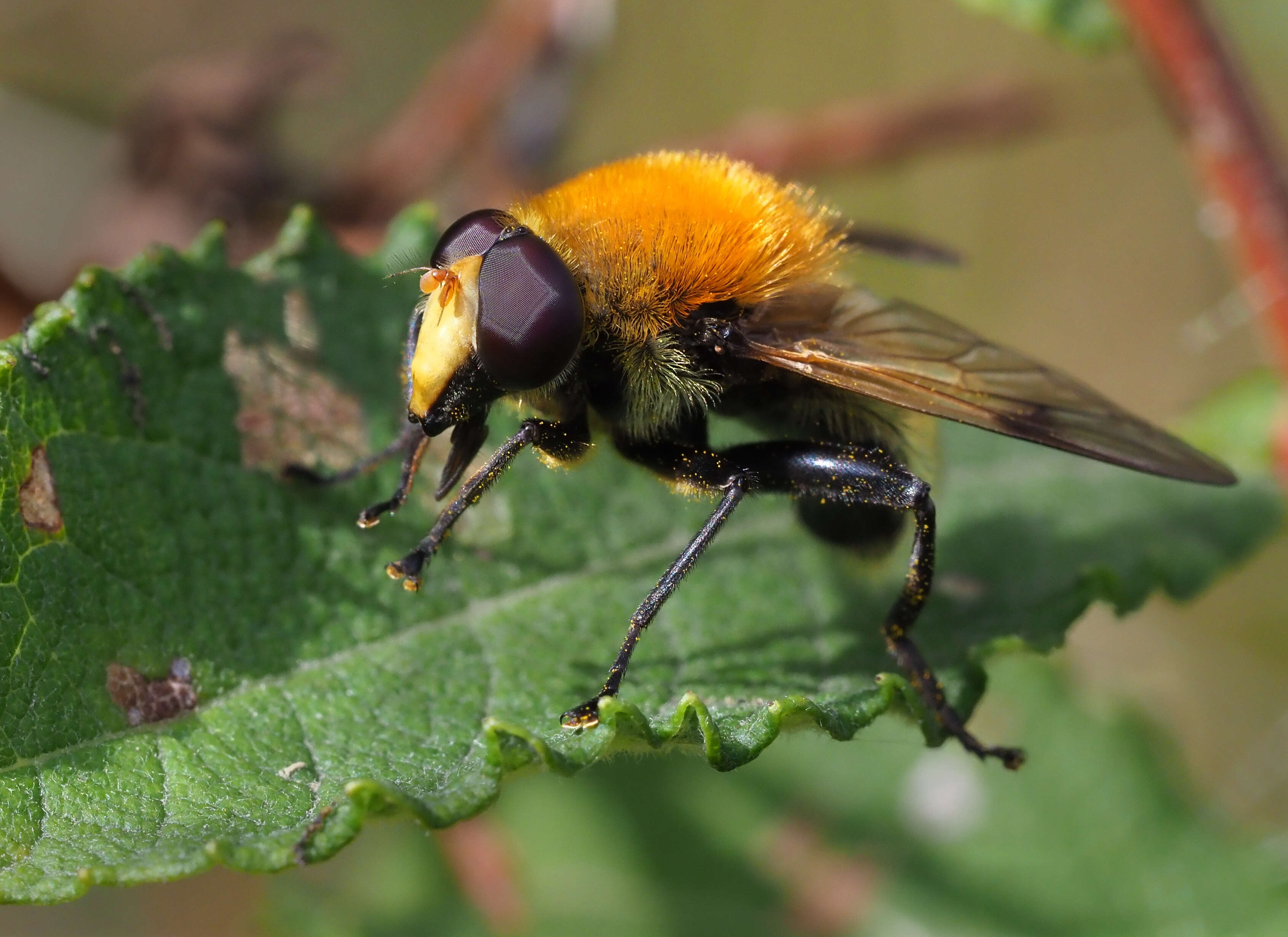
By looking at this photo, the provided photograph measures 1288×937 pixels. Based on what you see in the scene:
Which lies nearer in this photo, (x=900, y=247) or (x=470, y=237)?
(x=470, y=237)

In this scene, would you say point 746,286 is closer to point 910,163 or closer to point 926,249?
point 926,249

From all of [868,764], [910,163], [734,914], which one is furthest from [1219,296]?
[734,914]

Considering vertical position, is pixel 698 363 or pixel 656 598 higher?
pixel 698 363

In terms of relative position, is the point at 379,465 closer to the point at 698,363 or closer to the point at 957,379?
the point at 698,363

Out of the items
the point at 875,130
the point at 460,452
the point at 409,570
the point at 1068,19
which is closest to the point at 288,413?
the point at 460,452

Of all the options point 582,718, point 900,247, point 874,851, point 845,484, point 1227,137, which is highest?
point 1227,137

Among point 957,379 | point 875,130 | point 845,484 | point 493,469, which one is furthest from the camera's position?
point 875,130

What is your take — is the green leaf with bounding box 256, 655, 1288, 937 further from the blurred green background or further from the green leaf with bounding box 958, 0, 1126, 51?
the green leaf with bounding box 958, 0, 1126, 51
